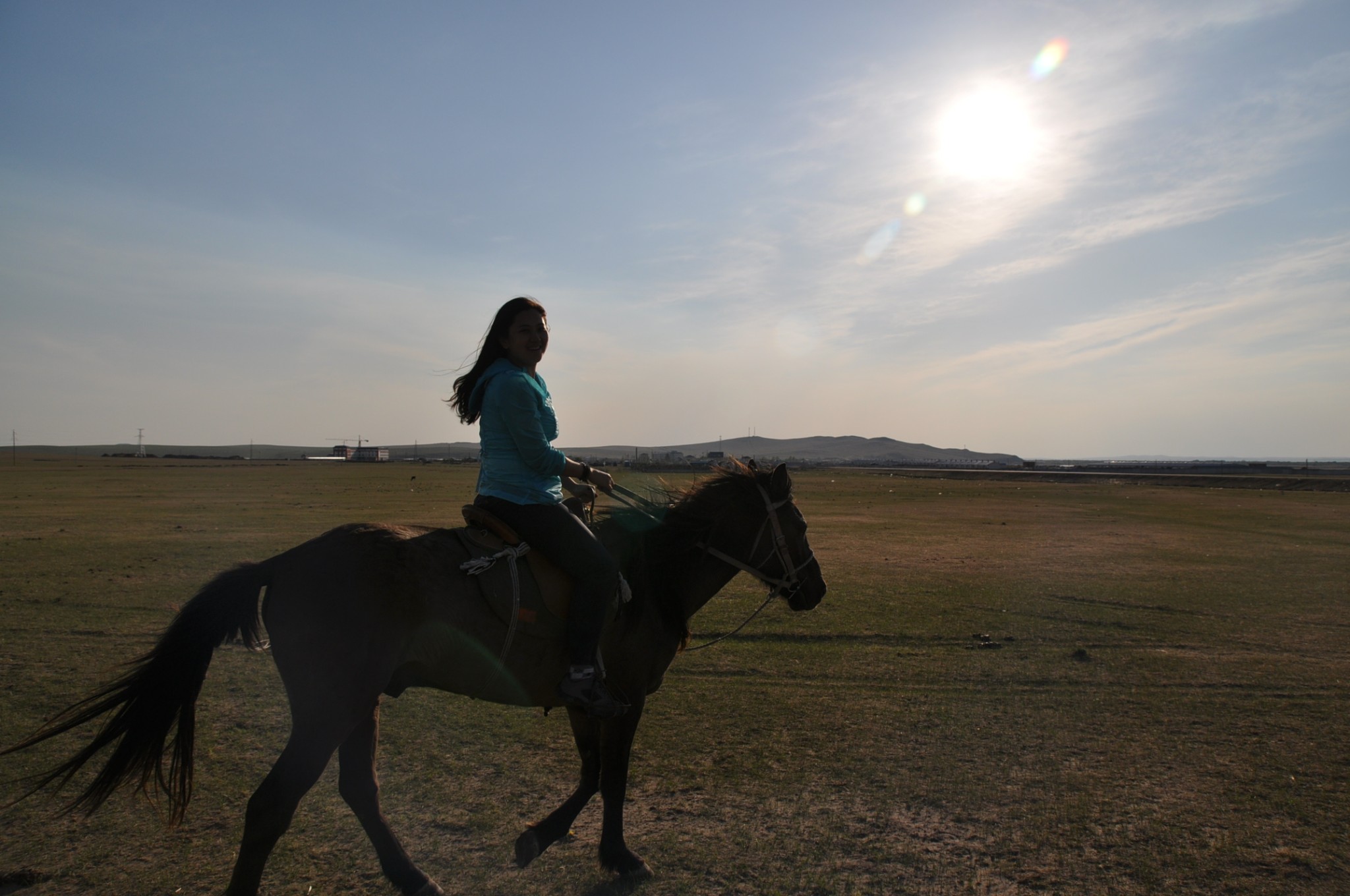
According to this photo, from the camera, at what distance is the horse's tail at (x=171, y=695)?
3521mm

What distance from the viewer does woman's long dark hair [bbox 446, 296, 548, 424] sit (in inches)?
173

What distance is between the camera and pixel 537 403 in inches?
163

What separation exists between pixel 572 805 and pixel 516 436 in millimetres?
2351

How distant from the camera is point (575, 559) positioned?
4.19 meters

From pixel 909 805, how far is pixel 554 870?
2.45m

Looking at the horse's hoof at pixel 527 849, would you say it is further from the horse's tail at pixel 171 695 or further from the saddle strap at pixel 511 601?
the horse's tail at pixel 171 695

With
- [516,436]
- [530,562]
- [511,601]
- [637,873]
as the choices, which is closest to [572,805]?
[637,873]

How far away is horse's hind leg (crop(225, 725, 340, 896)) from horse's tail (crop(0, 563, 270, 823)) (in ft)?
1.53

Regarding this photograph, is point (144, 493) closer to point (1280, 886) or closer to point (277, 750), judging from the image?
point (277, 750)

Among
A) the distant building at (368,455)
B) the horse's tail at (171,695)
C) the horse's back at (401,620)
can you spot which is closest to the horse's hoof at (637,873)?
the horse's back at (401,620)

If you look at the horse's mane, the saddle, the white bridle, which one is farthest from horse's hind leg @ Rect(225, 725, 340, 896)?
the white bridle

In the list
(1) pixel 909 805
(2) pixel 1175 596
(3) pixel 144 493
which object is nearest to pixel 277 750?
(1) pixel 909 805

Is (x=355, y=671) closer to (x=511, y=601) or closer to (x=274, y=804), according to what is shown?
(x=274, y=804)

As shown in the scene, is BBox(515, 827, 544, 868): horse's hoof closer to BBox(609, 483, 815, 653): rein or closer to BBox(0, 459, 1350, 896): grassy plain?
BBox(0, 459, 1350, 896): grassy plain
